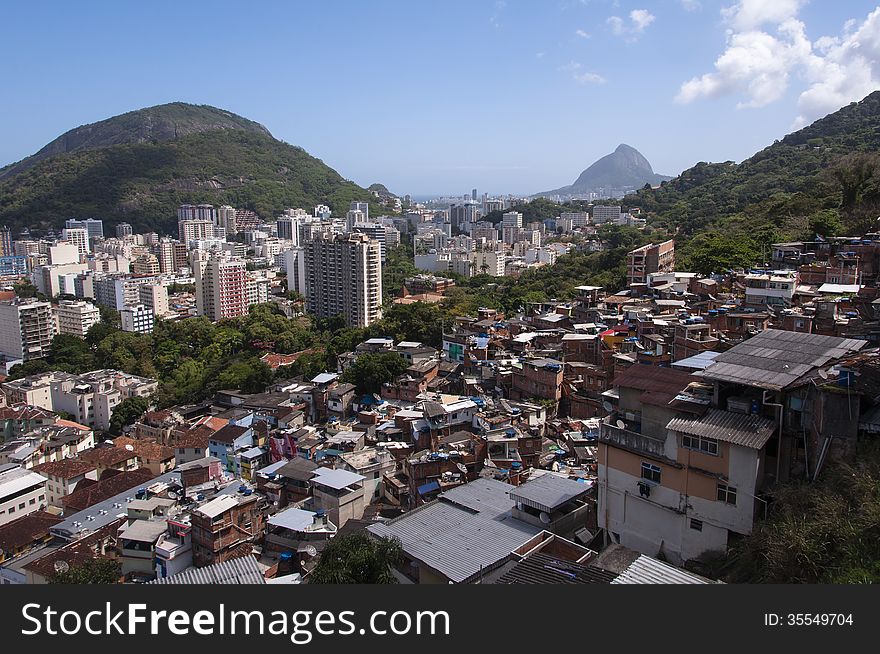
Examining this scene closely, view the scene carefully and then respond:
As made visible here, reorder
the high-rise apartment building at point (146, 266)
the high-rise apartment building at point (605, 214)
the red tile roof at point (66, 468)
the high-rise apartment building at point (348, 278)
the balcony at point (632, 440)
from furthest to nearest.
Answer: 1. the high-rise apartment building at point (605, 214)
2. the high-rise apartment building at point (146, 266)
3. the high-rise apartment building at point (348, 278)
4. the red tile roof at point (66, 468)
5. the balcony at point (632, 440)

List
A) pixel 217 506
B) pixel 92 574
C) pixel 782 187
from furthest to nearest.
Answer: pixel 782 187 < pixel 217 506 < pixel 92 574

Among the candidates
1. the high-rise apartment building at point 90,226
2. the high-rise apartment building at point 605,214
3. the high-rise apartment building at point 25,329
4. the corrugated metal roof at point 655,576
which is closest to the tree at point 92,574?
the corrugated metal roof at point 655,576

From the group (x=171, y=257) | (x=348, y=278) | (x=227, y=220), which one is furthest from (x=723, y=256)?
(x=227, y=220)

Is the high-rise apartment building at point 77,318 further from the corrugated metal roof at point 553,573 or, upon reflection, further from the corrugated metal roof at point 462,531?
the corrugated metal roof at point 553,573

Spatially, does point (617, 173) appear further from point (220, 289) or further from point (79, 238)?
point (220, 289)

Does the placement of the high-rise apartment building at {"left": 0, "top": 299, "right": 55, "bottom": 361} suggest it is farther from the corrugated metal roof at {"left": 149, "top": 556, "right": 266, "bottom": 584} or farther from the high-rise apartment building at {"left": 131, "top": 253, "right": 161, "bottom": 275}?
the corrugated metal roof at {"left": 149, "top": 556, "right": 266, "bottom": 584}

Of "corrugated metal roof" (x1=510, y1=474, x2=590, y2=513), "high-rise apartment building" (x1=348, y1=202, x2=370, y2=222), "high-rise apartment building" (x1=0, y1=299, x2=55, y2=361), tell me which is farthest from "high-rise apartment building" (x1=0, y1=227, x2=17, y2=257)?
"corrugated metal roof" (x1=510, y1=474, x2=590, y2=513)
